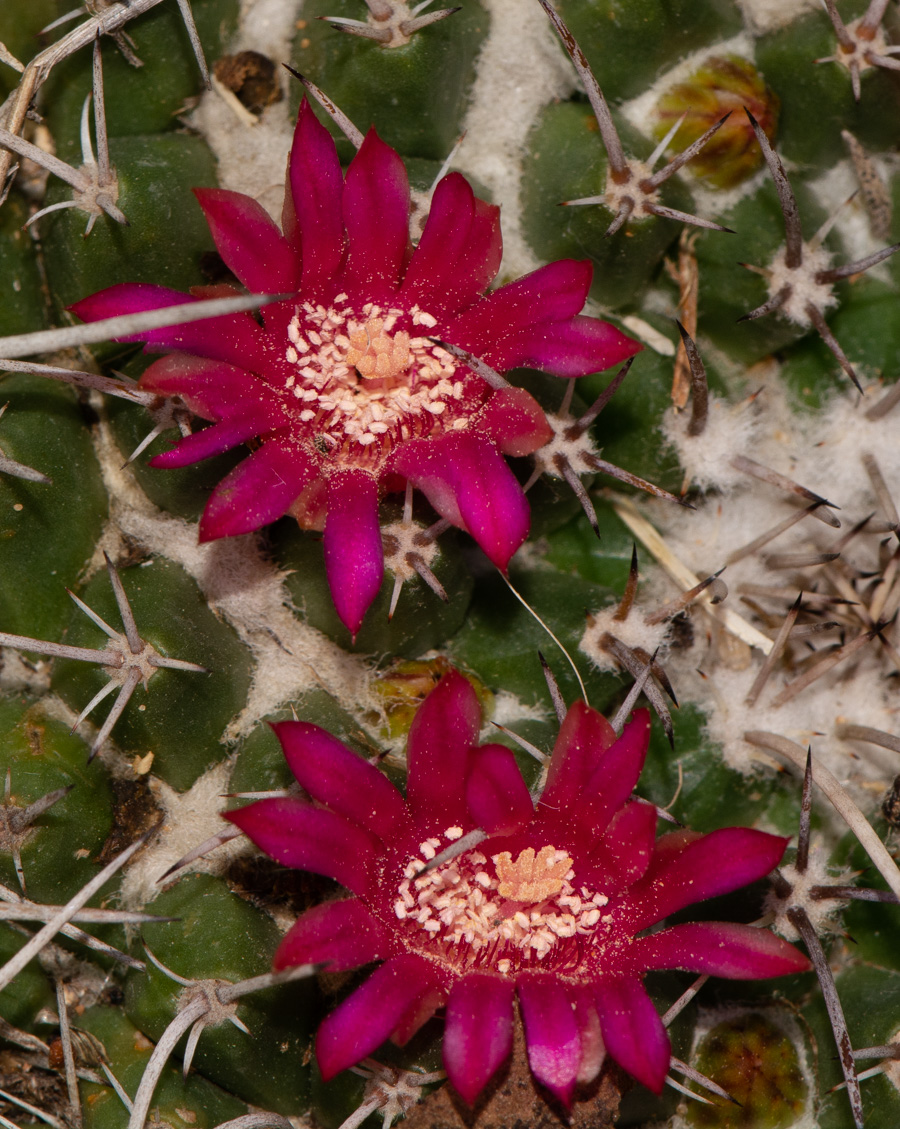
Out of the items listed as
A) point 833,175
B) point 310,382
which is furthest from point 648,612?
point 833,175

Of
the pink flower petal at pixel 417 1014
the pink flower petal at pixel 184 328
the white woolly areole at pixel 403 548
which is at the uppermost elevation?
the pink flower petal at pixel 184 328

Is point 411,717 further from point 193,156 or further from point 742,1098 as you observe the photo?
point 193,156

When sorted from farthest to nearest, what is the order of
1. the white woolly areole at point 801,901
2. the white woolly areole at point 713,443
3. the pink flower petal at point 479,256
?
1. the white woolly areole at point 713,443
2. the white woolly areole at point 801,901
3. the pink flower petal at point 479,256

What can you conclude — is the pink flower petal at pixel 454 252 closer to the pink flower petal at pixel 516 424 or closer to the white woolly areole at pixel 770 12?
the pink flower petal at pixel 516 424

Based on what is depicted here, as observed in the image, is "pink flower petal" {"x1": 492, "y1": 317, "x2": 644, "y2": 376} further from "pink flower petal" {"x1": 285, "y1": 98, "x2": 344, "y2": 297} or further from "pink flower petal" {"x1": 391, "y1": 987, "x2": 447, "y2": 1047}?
Result: "pink flower petal" {"x1": 391, "y1": 987, "x2": 447, "y2": 1047}

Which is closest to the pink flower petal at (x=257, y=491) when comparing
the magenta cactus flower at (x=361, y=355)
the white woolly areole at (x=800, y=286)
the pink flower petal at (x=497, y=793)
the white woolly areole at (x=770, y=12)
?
the magenta cactus flower at (x=361, y=355)

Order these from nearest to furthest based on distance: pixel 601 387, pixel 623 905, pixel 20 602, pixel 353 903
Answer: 1. pixel 353 903
2. pixel 623 905
3. pixel 20 602
4. pixel 601 387
